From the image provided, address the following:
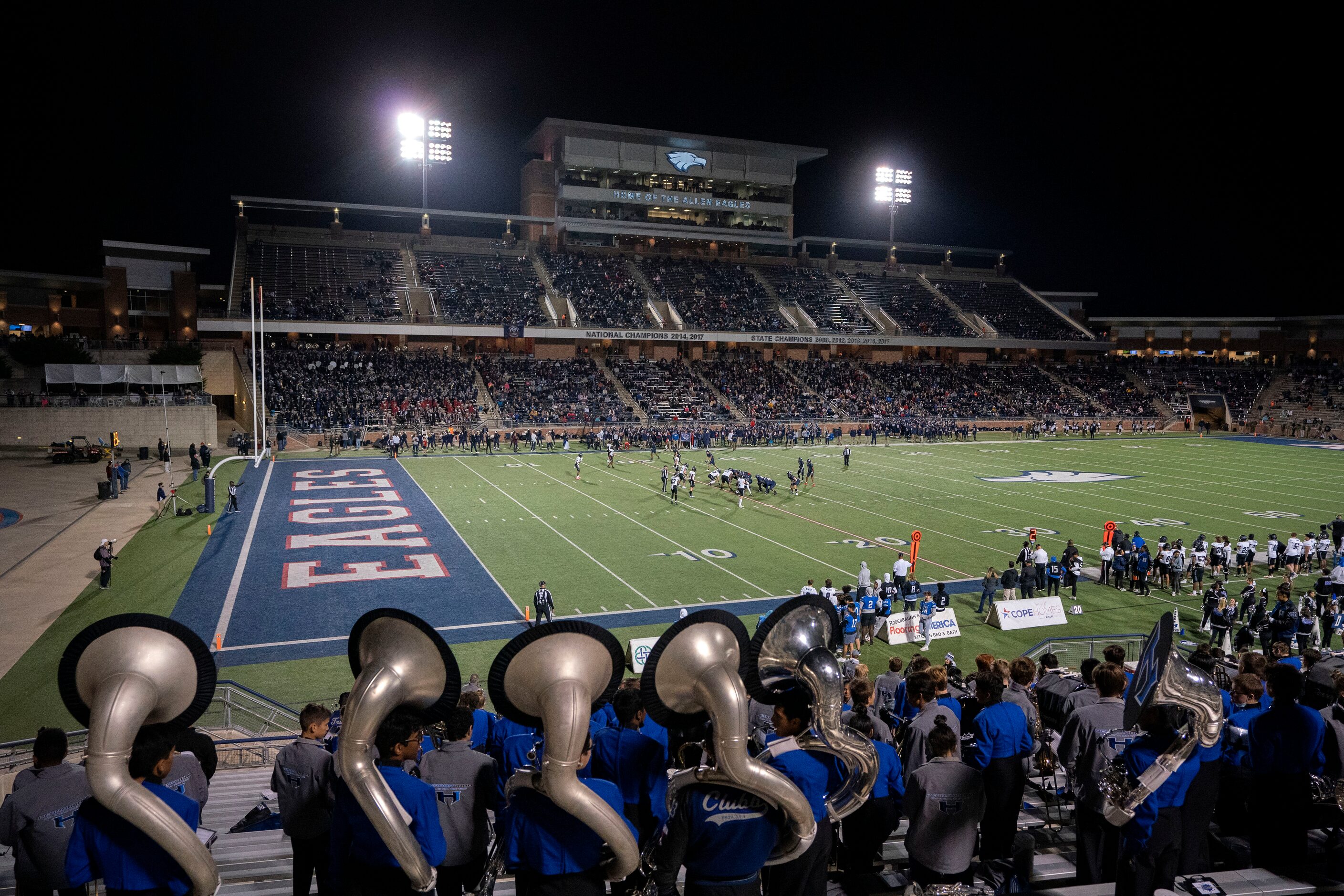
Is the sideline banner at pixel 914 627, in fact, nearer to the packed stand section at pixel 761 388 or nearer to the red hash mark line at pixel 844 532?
the red hash mark line at pixel 844 532

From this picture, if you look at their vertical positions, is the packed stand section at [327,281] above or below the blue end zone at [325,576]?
above

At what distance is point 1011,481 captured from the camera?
34.3 m

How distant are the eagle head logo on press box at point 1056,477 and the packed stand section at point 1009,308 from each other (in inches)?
1430

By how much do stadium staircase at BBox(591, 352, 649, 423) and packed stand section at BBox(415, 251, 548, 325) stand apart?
481 cm

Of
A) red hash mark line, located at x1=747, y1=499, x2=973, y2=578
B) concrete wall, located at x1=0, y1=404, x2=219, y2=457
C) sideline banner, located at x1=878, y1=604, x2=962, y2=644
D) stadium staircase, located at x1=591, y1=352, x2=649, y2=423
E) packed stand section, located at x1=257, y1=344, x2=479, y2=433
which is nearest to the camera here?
sideline banner, located at x1=878, y1=604, x2=962, y2=644

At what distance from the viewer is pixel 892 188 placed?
77.0 meters

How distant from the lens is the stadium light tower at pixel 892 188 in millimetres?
76625

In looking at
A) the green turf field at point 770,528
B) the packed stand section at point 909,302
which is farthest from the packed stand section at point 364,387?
the packed stand section at point 909,302

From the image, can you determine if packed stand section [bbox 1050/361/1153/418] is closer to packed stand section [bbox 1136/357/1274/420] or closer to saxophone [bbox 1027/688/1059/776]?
packed stand section [bbox 1136/357/1274/420]

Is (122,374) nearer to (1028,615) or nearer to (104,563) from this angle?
(104,563)

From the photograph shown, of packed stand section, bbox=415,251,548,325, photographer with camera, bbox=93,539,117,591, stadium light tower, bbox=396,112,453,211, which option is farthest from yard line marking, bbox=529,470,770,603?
stadium light tower, bbox=396,112,453,211

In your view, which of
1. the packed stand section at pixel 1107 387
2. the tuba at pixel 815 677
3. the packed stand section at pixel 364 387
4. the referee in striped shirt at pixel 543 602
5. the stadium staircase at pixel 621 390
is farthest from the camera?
the packed stand section at pixel 1107 387

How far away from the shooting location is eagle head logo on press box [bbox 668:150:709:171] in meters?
68.6

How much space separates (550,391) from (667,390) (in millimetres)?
7872
